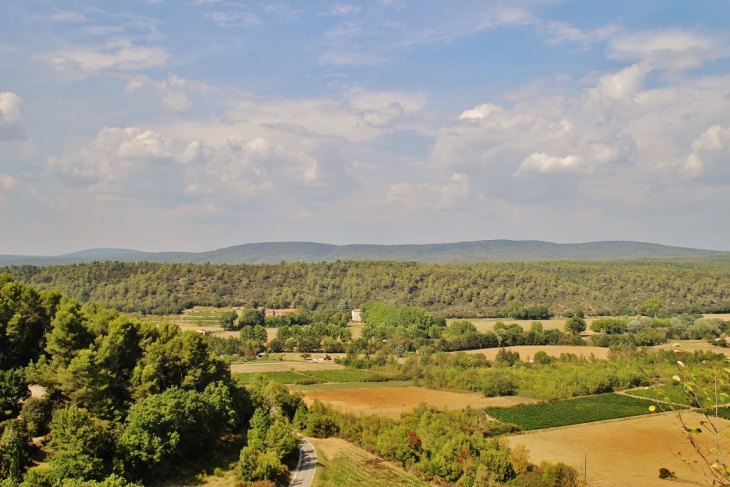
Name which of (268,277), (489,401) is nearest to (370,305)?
(268,277)

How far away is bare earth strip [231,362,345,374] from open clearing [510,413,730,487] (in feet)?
120

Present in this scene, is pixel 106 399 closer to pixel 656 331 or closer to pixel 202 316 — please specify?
pixel 202 316

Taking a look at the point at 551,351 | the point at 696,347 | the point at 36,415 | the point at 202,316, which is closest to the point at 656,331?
the point at 696,347

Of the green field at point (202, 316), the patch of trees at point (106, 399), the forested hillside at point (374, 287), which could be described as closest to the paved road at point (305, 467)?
the patch of trees at point (106, 399)

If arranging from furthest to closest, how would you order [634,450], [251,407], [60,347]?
[251,407] → [634,450] → [60,347]

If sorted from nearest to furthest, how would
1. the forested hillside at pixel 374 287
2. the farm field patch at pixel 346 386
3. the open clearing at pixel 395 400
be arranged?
the open clearing at pixel 395 400
the farm field patch at pixel 346 386
the forested hillside at pixel 374 287

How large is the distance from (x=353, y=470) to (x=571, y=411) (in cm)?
2678

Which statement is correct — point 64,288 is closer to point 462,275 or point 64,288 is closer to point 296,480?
point 462,275

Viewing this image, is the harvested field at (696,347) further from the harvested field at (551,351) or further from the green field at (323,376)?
the green field at (323,376)

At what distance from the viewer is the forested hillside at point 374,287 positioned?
423ft

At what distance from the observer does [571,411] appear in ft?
188

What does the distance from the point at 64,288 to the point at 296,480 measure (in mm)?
104764

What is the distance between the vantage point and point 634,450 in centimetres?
4394

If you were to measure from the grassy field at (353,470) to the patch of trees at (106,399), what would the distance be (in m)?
2.91
